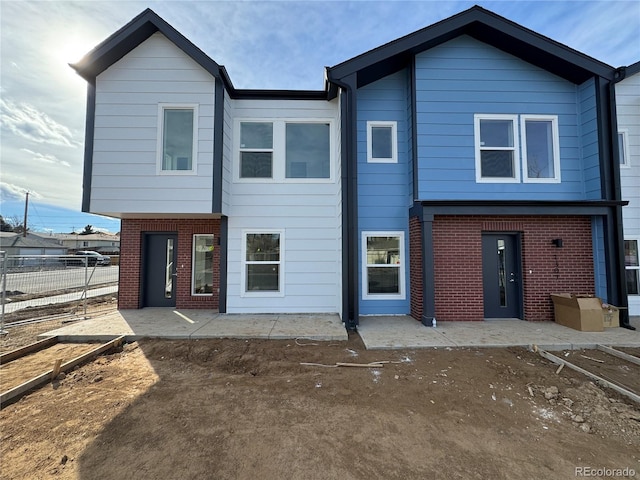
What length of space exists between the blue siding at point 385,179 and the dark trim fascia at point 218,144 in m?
3.44

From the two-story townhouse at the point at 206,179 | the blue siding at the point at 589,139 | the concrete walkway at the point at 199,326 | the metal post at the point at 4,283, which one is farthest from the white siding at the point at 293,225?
the blue siding at the point at 589,139

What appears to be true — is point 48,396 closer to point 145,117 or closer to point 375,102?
point 145,117

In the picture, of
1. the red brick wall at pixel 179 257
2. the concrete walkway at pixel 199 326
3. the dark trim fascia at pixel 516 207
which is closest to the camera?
the concrete walkway at pixel 199 326

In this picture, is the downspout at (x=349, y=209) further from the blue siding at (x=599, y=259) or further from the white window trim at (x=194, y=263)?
the blue siding at (x=599, y=259)

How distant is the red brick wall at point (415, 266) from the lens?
6.51m

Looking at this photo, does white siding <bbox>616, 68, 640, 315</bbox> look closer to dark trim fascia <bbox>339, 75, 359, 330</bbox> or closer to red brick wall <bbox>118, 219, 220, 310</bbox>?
dark trim fascia <bbox>339, 75, 359, 330</bbox>

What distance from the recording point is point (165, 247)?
7926 mm

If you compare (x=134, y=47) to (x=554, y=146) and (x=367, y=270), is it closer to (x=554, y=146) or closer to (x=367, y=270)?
(x=367, y=270)

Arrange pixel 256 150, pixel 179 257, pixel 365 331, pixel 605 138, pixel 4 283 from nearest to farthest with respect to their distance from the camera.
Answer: pixel 365 331 < pixel 4 283 < pixel 605 138 < pixel 256 150 < pixel 179 257

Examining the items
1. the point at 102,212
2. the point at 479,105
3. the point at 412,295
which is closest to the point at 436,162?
the point at 479,105

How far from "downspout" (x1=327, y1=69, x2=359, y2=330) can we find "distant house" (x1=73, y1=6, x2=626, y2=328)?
1.3 inches

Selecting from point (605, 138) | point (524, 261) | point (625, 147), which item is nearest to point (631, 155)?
point (625, 147)

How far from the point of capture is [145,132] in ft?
21.6

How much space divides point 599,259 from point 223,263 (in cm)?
925
